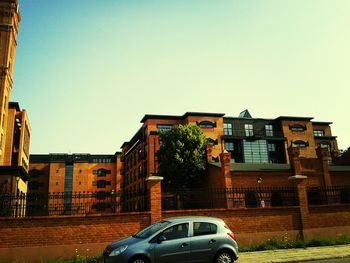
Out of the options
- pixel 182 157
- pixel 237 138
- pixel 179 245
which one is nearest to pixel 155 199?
pixel 179 245

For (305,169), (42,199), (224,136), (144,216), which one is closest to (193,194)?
(144,216)

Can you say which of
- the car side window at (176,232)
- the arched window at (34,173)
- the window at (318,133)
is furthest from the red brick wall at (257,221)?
the arched window at (34,173)

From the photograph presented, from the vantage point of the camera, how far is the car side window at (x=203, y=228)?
31.1ft

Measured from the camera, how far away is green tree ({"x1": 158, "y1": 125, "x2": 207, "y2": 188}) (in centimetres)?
3403

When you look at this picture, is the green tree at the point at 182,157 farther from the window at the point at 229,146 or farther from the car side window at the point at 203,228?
the car side window at the point at 203,228

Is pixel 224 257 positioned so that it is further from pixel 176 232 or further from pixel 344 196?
pixel 344 196

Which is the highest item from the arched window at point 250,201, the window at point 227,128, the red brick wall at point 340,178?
the window at point 227,128

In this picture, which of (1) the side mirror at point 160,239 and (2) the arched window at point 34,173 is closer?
(1) the side mirror at point 160,239

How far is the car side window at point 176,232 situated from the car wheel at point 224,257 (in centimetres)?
117

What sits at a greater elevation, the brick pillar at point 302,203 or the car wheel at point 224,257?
the brick pillar at point 302,203

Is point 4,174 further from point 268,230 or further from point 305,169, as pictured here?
point 305,169

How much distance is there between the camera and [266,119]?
6062 centimetres

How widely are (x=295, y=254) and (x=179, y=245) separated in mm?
6126

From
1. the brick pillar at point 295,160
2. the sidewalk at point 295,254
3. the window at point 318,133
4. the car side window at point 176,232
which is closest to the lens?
the car side window at point 176,232
